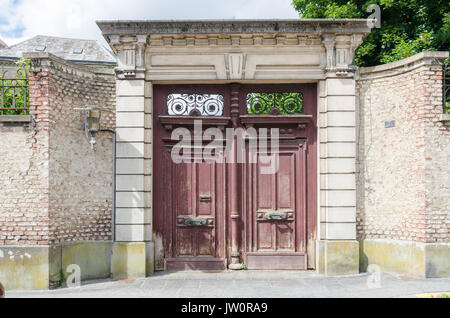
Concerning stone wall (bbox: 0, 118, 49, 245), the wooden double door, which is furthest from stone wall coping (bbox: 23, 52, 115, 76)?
stone wall (bbox: 0, 118, 49, 245)

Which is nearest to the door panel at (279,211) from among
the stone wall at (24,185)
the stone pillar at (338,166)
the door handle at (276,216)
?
the door handle at (276,216)

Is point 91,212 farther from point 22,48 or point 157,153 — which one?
point 22,48

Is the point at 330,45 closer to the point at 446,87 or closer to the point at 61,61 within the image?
the point at 446,87

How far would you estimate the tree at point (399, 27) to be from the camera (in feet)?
31.2

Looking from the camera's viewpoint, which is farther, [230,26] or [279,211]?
[279,211]

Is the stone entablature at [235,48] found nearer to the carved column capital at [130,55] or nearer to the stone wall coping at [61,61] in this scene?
the carved column capital at [130,55]

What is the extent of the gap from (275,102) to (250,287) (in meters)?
3.65

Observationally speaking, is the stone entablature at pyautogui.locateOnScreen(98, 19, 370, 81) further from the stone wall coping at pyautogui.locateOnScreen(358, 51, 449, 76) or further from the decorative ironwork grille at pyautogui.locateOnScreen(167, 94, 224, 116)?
the stone wall coping at pyautogui.locateOnScreen(358, 51, 449, 76)

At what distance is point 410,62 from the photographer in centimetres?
706

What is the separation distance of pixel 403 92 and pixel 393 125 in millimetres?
667

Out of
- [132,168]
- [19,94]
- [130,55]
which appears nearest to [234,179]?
[132,168]

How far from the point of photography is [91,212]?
7109 millimetres

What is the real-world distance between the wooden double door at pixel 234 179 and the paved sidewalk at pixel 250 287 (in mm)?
388
